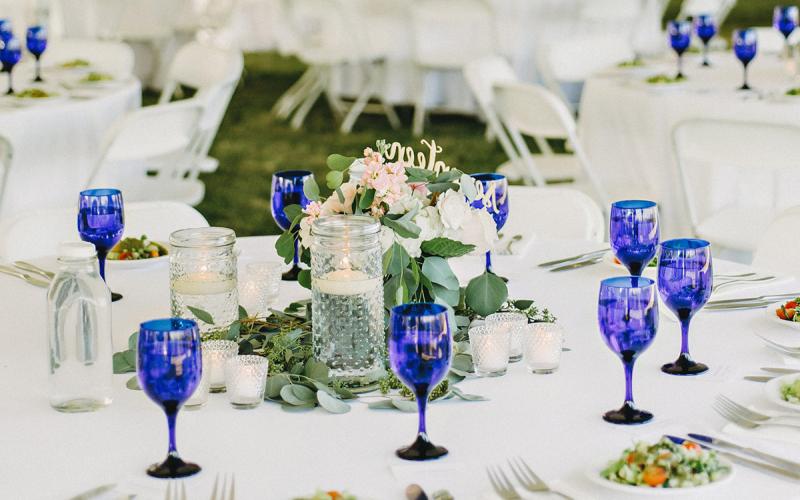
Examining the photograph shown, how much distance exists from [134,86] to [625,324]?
3692mm

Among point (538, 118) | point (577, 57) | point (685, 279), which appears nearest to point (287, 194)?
point (685, 279)

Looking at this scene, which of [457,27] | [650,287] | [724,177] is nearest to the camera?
[650,287]

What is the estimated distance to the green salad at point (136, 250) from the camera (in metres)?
2.63

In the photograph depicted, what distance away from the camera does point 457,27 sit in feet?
28.1

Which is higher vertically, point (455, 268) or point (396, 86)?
point (396, 86)

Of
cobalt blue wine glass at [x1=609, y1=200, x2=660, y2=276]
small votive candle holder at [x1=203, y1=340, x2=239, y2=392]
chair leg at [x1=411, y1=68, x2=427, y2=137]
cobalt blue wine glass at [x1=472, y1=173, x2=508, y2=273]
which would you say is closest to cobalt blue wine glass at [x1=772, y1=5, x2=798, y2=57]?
cobalt blue wine glass at [x1=472, y1=173, x2=508, y2=273]

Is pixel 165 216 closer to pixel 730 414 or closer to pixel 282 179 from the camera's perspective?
pixel 282 179

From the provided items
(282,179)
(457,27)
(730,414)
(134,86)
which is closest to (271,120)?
(457,27)

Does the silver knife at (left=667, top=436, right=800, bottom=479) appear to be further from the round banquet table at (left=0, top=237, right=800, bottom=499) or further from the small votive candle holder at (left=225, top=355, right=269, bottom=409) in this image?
the small votive candle holder at (left=225, top=355, right=269, bottom=409)

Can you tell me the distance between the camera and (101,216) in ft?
7.75

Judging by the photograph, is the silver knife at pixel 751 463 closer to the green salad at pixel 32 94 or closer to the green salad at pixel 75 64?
the green salad at pixel 32 94

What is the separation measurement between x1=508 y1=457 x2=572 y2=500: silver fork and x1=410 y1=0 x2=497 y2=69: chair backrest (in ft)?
23.1

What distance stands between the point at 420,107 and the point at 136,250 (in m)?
6.26

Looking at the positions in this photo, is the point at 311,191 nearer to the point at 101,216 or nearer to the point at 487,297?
the point at 487,297
